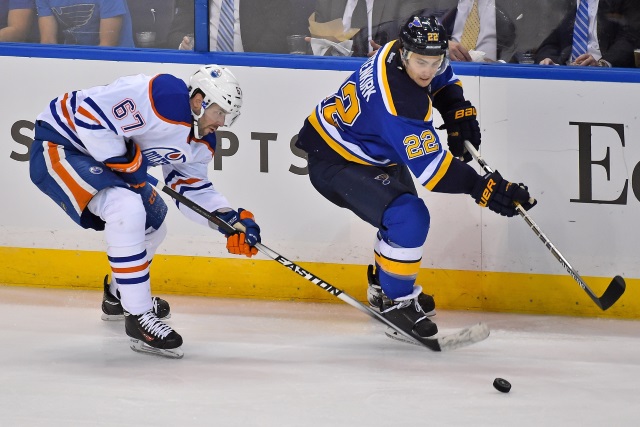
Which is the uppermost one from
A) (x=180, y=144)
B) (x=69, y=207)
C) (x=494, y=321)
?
(x=180, y=144)

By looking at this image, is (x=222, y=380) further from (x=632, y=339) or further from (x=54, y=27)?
(x=54, y=27)

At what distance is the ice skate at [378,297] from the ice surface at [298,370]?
0.22 ft

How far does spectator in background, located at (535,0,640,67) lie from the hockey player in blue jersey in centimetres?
53

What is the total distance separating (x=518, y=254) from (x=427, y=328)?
0.70 metres

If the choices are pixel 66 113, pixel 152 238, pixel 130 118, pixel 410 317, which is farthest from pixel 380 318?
pixel 66 113

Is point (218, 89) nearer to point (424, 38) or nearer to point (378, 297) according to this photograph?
point (424, 38)

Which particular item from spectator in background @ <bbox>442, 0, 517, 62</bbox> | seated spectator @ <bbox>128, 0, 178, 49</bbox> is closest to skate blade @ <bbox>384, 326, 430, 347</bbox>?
spectator in background @ <bbox>442, 0, 517, 62</bbox>

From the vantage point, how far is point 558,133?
4223 mm

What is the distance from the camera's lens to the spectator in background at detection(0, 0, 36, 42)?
4.50 metres

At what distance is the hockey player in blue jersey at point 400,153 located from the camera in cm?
354

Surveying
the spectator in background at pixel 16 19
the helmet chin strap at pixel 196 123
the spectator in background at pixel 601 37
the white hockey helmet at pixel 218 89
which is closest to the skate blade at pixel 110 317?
the helmet chin strap at pixel 196 123

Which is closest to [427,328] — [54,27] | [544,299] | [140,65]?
[544,299]

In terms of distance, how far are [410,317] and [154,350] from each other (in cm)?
92

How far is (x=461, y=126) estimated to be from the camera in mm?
3949
